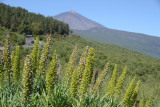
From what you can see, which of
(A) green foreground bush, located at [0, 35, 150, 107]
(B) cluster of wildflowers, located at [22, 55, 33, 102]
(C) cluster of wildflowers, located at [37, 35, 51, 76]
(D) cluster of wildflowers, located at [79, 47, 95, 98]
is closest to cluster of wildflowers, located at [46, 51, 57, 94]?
(A) green foreground bush, located at [0, 35, 150, 107]

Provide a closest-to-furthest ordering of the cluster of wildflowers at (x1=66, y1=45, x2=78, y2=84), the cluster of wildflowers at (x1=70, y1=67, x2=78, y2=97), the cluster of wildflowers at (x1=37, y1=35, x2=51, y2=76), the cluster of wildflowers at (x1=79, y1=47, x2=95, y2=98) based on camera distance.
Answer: the cluster of wildflowers at (x1=79, y1=47, x2=95, y2=98) < the cluster of wildflowers at (x1=70, y1=67, x2=78, y2=97) < the cluster of wildflowers at (x1=37, y1=35, x2=51, y2=76) < the cluster of wildflowers at (x1=66, y1=45, x2=78, y2=84)

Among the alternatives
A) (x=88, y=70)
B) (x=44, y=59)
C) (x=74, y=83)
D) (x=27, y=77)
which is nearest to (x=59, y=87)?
(x=74, y=83)

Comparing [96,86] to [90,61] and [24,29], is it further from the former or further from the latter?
[24,29]

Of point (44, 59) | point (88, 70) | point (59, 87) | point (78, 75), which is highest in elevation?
point (44, 59)

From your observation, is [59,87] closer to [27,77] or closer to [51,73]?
[51,73]

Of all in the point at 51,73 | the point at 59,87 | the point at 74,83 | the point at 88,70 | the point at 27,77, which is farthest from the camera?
the point at 59,87

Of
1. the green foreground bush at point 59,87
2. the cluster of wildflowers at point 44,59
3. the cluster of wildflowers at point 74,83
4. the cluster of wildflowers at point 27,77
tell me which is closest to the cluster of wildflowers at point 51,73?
the green foreground bush at point 59,87

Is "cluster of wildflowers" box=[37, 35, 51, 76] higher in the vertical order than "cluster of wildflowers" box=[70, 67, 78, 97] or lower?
higher

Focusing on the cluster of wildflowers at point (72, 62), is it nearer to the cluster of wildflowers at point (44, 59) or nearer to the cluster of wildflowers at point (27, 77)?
the cluster of wildflowers at point (44, 59)

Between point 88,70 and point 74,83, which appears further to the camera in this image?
point 74,83

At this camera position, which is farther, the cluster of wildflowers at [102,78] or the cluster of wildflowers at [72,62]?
the cluster of wildflowers at [72,62]

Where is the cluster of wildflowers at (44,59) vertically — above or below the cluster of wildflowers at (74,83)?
above

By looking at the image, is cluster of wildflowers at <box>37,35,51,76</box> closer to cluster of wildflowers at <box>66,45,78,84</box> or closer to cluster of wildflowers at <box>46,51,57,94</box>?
cluster of wildflowers at <box>46,51,57,94</box>

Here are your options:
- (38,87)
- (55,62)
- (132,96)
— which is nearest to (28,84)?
(55,62)
